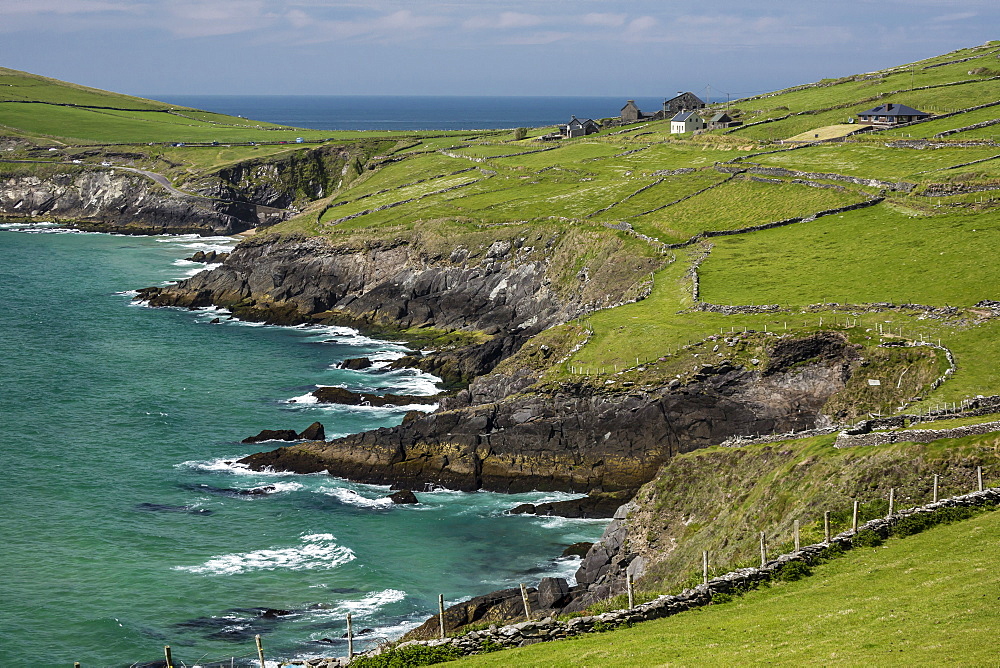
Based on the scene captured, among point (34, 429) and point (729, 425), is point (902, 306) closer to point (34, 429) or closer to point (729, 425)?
point (729, 425)

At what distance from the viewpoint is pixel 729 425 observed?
6462 cm

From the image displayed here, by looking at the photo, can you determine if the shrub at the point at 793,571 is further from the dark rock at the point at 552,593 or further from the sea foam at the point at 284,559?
the sea foam at the point at 284,559

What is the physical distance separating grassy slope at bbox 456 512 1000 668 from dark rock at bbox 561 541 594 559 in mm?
23405

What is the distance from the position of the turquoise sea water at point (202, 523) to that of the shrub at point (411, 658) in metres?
15.9

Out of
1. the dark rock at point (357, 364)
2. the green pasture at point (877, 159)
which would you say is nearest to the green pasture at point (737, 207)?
the green pasture at point (877, 159)

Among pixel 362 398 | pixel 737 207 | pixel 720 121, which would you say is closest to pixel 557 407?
pixel 362 398

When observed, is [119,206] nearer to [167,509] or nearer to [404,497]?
[167,509]

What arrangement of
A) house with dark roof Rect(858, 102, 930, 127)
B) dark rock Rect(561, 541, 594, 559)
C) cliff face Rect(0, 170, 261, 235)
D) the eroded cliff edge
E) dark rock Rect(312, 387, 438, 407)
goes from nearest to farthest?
dark rock Rect(561, 541, 594, 559) → the eroded cliff edge → dark rock Rect(312, 387, 438, 407) → house with dark roof Rect(858, 102, 930, 127) → cliff face Rect(0, 170, 261, 235)

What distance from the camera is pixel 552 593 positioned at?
46750 mm

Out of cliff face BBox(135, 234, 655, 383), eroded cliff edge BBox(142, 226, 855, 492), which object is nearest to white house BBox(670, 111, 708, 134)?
cliff face BBox(135, 234, 655, 383)

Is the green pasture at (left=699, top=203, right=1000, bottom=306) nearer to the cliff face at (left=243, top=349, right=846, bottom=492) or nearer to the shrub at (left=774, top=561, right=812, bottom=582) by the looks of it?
the cliff face at (left=243, top=349, right=846, bottom=492)

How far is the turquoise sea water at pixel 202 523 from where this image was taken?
48.8 metres

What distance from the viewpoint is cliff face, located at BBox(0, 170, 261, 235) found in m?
182

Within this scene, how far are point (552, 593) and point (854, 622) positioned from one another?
21663 millimetres
